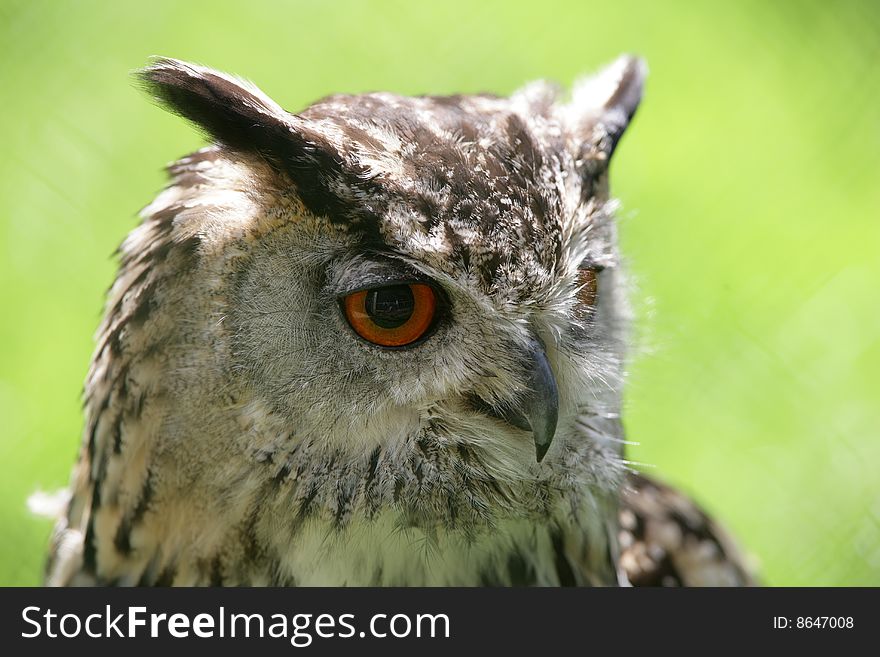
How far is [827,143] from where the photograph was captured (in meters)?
3.01

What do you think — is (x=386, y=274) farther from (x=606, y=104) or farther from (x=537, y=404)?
(x=606, y=104)

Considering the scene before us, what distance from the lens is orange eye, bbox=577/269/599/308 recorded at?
46.9 inches

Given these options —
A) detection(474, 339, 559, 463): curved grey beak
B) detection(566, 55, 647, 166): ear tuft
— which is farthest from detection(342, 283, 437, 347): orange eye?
detection(566, 55, 647, 166): ear tuft

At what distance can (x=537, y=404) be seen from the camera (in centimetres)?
111

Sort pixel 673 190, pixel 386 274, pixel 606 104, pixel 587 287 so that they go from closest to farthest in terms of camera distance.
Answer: pixel 386 274 → pixel 587 287 → pixel 606 104 → pixel 673 190

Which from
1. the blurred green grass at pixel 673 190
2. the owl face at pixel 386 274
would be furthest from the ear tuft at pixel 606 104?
the blurred green grass at pixel 673 190

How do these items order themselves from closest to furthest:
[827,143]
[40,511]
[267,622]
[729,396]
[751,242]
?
[267,622]
[40,511]
[729,396]
[751,242]
[827,143]

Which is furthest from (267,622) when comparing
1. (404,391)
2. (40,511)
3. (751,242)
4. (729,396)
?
(751,242)

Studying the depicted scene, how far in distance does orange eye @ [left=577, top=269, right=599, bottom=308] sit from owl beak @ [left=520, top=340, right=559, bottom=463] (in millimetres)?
111

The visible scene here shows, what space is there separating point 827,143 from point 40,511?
2.45 meters

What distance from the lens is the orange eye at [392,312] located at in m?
1.09

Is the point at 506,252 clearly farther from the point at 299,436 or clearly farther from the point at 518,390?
the point at 299,436

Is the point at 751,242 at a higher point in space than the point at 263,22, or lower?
lower

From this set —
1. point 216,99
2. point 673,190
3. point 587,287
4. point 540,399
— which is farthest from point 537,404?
point 673,190
